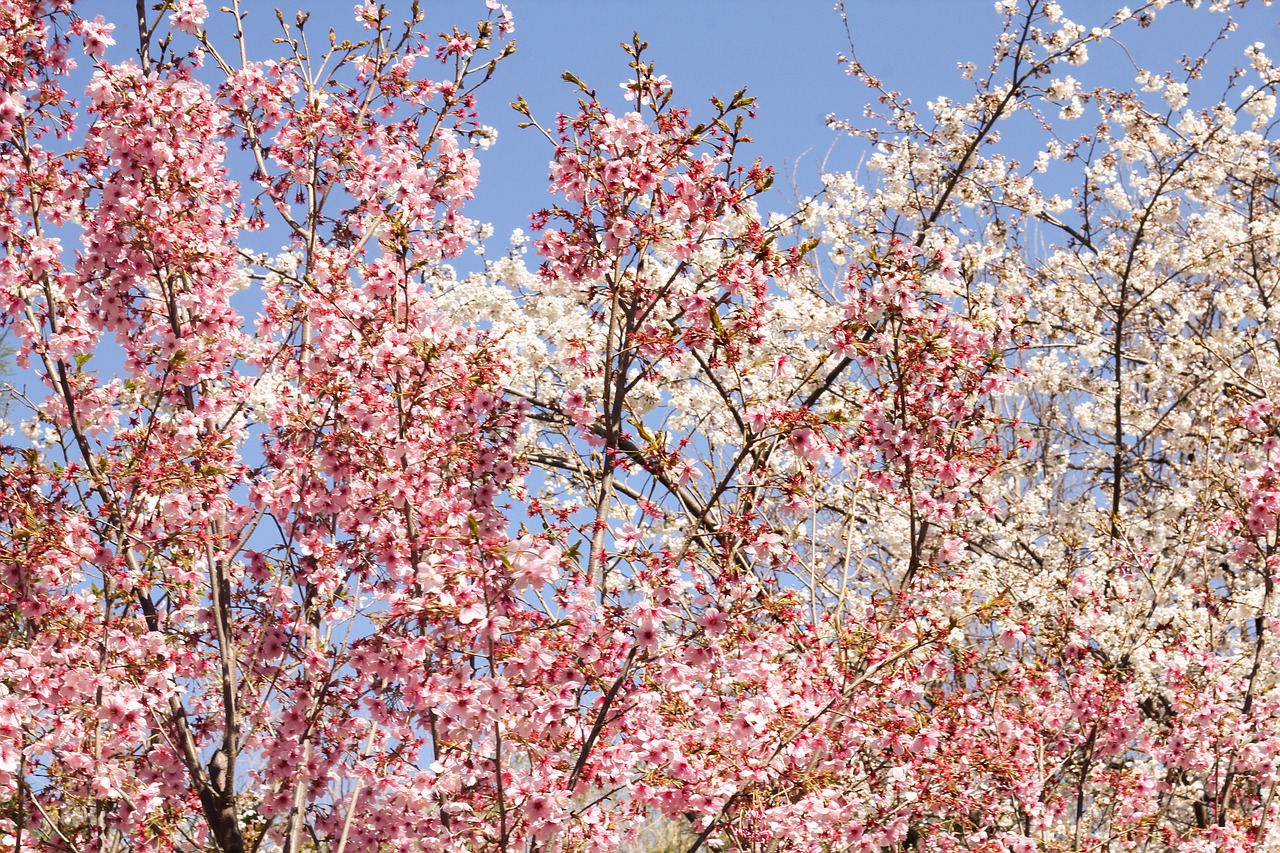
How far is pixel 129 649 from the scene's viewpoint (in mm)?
4945

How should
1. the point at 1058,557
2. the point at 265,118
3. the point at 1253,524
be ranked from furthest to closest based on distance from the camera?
the point at 1058,557
the point at 1253,524
the point at 265,118

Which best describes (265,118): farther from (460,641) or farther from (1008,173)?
(1008,173)

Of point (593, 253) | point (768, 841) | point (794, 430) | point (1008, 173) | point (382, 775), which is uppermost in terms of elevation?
point (1008, 173)

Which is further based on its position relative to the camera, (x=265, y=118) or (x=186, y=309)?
(x=265, y=118)

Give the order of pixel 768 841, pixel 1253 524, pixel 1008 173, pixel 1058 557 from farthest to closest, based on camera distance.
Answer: pixel 1008 173 < pixel 1058 557 < pixel 1253 524 < pixel 768 841

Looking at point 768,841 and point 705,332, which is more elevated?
point 705,332

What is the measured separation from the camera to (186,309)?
5895 mm

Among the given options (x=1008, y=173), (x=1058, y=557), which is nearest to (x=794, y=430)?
(x=1058, y=557)

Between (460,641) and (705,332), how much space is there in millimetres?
1604

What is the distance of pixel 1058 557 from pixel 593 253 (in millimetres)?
6336

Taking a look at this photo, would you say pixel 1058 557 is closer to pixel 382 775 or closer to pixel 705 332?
pixel 705 332

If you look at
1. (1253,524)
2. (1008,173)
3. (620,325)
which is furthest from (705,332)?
(1008,173)

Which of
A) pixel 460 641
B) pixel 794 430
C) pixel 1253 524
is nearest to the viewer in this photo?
pixel 460 641

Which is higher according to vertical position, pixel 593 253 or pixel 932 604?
pixel 593 253
